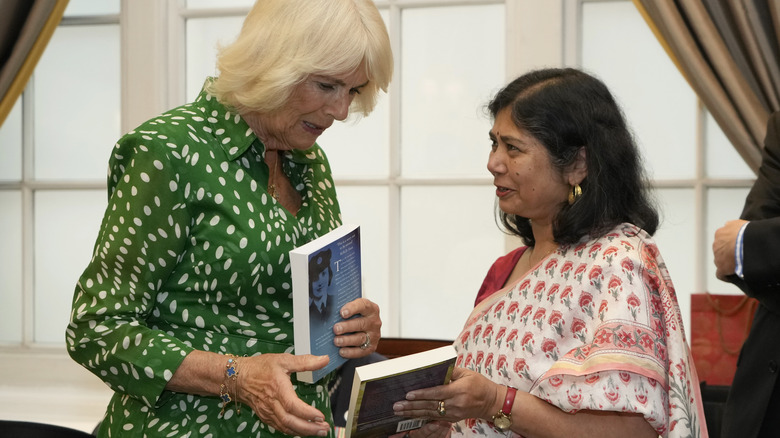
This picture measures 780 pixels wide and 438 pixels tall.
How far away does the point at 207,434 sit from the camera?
1518 millimetres

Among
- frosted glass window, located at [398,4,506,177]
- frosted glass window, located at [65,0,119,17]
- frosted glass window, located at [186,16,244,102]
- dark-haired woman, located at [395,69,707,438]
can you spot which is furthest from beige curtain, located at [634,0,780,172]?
frosted glass window, located at [65,0,119,17]

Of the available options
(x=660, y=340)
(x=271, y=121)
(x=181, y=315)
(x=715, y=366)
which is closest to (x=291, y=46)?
(x=271, y=121)

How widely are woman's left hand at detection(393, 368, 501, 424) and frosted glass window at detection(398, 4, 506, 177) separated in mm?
1770

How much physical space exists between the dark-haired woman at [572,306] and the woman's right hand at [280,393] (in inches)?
8.6

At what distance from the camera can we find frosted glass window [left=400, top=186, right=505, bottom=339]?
3.34 m

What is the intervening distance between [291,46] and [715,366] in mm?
2070

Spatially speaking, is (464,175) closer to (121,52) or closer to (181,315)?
(121,52)

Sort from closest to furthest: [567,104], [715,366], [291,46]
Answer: [291,46]
[567,104]
[715,366]

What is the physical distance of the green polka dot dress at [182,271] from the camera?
1.41 meters

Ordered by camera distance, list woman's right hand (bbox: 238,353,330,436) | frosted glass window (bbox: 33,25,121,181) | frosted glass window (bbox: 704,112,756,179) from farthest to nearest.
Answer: frosted glass window (bbox: 33,25,121,181) → frosted glass window (bbox: 704,112,756,179) → woman's right hand (bbox: 238,353,330,436)

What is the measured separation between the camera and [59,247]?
3707 mm

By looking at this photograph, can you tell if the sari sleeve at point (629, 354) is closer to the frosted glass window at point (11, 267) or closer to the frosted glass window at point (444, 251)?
the frosted glass window at point (444, 251)

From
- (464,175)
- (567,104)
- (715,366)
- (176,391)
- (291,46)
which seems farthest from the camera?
(464,175)

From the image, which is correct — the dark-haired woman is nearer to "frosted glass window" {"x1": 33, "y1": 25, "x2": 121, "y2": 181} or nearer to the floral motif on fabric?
the floral motif on fabric
